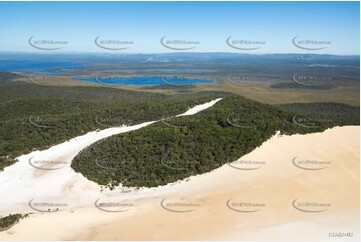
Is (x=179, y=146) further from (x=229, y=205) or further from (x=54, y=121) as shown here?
(x=54, y=121)

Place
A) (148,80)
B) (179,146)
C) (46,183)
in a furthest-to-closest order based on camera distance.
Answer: (148,80)
(179,146)
(46,183)

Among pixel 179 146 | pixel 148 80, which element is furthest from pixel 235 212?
pixel 148 80

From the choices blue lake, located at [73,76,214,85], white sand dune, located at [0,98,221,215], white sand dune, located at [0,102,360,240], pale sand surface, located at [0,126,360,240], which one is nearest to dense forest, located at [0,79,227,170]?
white sand dune, located at [0,98,221,215]

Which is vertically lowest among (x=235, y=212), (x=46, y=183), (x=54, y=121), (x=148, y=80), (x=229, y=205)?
(x=235, y=212)

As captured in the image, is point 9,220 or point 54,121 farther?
point 54,121

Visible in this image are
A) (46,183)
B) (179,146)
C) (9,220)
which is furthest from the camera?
(179,146)

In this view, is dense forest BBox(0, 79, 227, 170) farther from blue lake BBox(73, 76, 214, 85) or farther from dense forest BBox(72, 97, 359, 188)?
blue lake BBox(73, 76, 214, 85)

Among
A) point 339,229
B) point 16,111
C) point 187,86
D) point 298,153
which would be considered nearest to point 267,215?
point 339,229

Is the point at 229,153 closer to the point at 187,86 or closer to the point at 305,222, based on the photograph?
the point at 305,222
